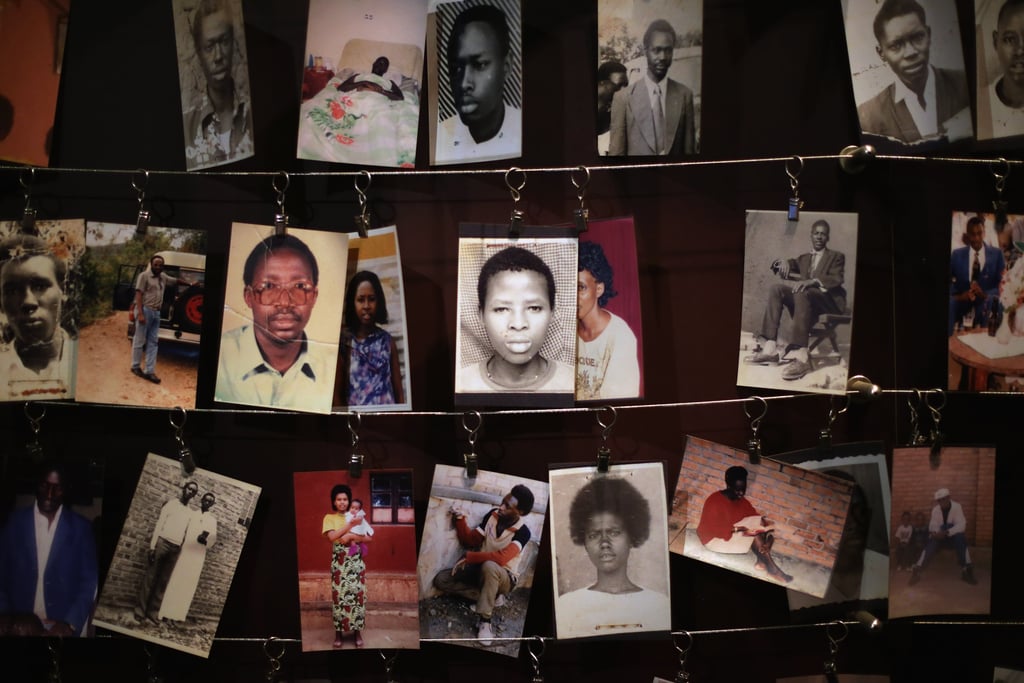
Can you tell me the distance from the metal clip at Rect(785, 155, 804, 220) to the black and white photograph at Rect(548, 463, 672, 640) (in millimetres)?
375

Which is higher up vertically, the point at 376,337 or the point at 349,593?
the point at 376,337

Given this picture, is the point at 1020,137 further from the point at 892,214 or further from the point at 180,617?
the point at 180,617

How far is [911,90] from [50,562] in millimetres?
1337

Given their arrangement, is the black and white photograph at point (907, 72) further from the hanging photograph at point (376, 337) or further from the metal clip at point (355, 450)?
the metal clip at point (355, 450)

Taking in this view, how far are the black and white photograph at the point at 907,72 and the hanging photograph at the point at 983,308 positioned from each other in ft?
0.43

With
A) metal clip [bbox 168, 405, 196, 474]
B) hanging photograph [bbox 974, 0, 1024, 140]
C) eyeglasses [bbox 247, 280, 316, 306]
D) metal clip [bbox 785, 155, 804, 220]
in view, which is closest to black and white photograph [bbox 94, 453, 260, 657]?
metal clip [bbox 168, 405, 196, 474]

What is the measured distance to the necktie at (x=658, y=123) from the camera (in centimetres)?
105

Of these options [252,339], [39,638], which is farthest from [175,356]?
[39,638]

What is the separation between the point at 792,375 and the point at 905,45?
1.54 feet

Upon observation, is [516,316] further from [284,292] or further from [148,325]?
[148,325]

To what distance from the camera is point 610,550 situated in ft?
3.46

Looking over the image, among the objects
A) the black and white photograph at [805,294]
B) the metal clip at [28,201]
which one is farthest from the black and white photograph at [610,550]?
the metal clip at [28,201]

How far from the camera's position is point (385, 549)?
107cm

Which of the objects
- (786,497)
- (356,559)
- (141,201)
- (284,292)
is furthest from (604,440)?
(141,201)
